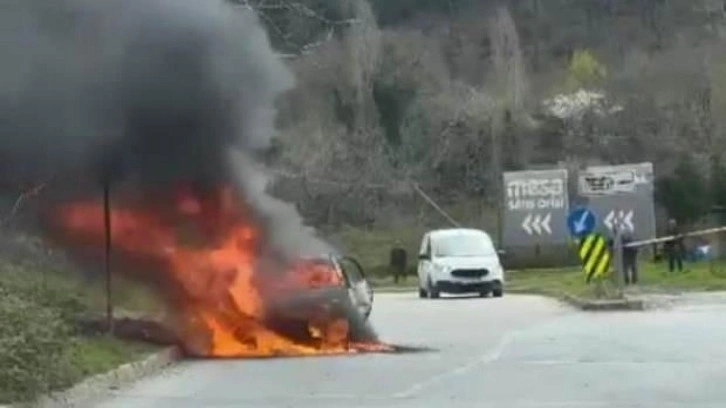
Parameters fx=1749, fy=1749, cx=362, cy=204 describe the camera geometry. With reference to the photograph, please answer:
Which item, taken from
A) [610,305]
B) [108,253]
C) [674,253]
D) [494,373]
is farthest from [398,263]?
[494,373]

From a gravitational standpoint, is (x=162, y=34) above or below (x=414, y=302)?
above

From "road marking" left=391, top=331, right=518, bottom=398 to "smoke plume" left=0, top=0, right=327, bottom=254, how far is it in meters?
2.90

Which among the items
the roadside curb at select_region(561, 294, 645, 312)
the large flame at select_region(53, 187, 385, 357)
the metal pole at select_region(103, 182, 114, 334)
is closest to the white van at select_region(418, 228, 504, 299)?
the roadside curb at select_region(561, 294, 645, 312)

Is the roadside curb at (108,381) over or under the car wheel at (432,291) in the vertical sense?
over

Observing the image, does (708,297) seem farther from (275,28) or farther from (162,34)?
(162,34)

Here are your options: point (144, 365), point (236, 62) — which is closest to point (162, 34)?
point (236, 62)

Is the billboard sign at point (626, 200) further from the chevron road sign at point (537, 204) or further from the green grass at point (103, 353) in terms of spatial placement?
the green grass at point (103, 353)

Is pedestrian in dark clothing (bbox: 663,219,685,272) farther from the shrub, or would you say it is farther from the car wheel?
the shrub

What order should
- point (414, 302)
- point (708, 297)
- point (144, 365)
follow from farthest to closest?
1. point (414, 302)
2. point (708, 297)
3. point (144, 365)

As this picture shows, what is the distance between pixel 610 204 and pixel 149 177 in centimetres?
3008

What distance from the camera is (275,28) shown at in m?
25.3

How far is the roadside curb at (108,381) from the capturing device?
48.1ft

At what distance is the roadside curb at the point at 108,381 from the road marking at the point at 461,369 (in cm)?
273

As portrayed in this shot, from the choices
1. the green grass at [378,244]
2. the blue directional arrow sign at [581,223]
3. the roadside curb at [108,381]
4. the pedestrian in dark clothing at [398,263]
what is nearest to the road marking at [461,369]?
the roadside curb at [108,381]
